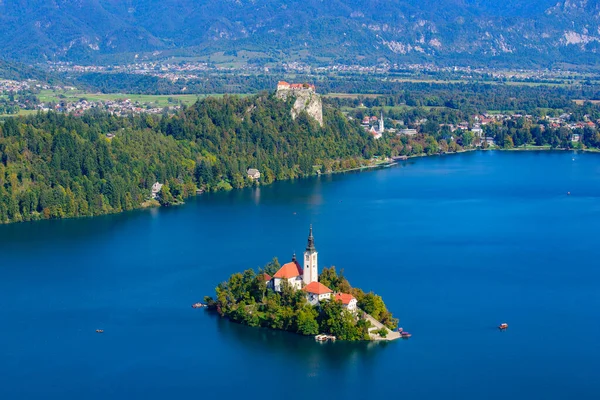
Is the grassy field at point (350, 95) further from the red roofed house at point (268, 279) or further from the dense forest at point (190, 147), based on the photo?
the red roofed house at point (268, 279)

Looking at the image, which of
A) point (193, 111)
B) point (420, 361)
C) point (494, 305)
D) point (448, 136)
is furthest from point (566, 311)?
point (448, 136)

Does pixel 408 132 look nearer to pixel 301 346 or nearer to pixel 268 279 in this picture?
pixel 268 279

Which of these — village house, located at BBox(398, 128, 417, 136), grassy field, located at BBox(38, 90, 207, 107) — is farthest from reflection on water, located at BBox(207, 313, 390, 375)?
grassy field, located at BBox(38, 90, 207, 107)

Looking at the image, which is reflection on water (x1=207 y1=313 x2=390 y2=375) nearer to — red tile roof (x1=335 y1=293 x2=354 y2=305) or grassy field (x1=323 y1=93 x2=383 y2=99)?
red tile roof (x1=335 y1=293 x2=354 y2=305)

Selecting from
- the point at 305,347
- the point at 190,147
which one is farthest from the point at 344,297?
the point at 190,147

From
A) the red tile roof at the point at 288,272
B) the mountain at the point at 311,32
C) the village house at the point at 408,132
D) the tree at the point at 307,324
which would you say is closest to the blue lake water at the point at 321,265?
the tree at the point at 307,324

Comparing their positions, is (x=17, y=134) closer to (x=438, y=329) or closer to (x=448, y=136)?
(x=438, y=329)
